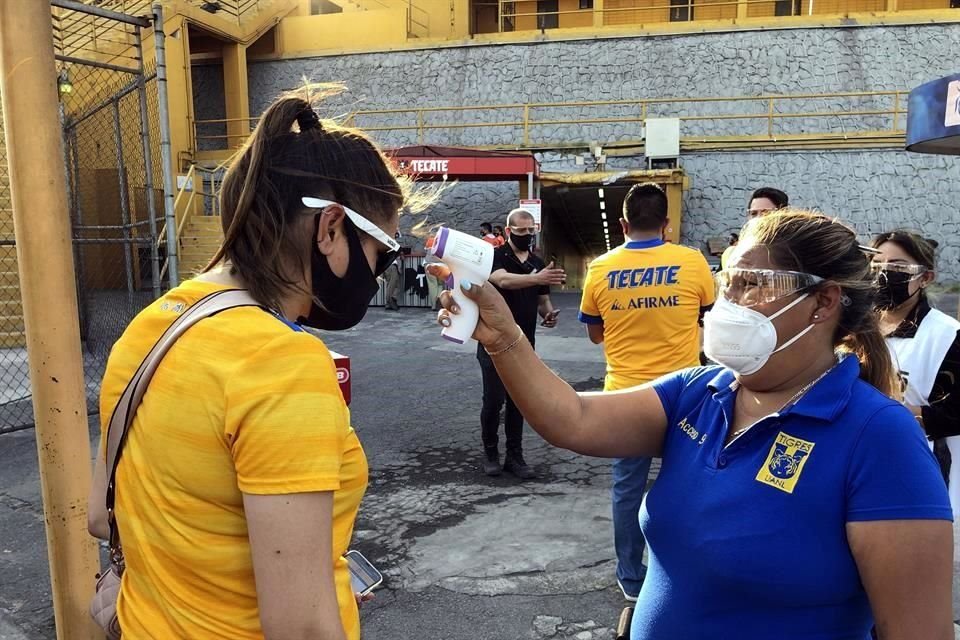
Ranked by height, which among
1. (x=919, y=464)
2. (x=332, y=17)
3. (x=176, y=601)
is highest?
(x=332, y=17)

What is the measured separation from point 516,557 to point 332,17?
23.6 metres

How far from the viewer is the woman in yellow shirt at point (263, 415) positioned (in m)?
1.10

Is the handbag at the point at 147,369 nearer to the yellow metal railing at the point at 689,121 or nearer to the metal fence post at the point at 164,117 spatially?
the metal fence post at the point at 164,117

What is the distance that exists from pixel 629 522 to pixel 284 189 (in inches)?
112

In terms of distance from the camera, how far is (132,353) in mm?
1326

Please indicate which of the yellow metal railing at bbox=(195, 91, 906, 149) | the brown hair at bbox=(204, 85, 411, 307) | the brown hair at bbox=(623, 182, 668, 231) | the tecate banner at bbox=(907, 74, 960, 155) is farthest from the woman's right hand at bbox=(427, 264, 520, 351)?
the yellow metal railing at bbox=(195, 91, 906, 149)

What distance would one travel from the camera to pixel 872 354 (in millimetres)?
1770

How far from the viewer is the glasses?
1.33 m

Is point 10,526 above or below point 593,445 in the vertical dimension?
below

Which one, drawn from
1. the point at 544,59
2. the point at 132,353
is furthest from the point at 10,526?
the point at 544,59

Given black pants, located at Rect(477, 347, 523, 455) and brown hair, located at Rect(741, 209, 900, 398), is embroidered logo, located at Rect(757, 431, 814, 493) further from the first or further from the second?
black pants, located at Rect(477, 347, 523, 455)

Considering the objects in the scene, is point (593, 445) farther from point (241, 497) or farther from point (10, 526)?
point (10, 526)

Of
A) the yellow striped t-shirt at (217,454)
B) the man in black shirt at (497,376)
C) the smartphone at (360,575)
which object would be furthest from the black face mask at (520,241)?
the yellow striped t-shirt at (217,454)

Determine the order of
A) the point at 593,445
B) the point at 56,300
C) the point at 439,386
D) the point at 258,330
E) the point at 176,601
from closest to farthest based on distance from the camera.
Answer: the point at 258,330, the point at 176,601, the point at 593,445, the point at 56,300, the point at 439,386
